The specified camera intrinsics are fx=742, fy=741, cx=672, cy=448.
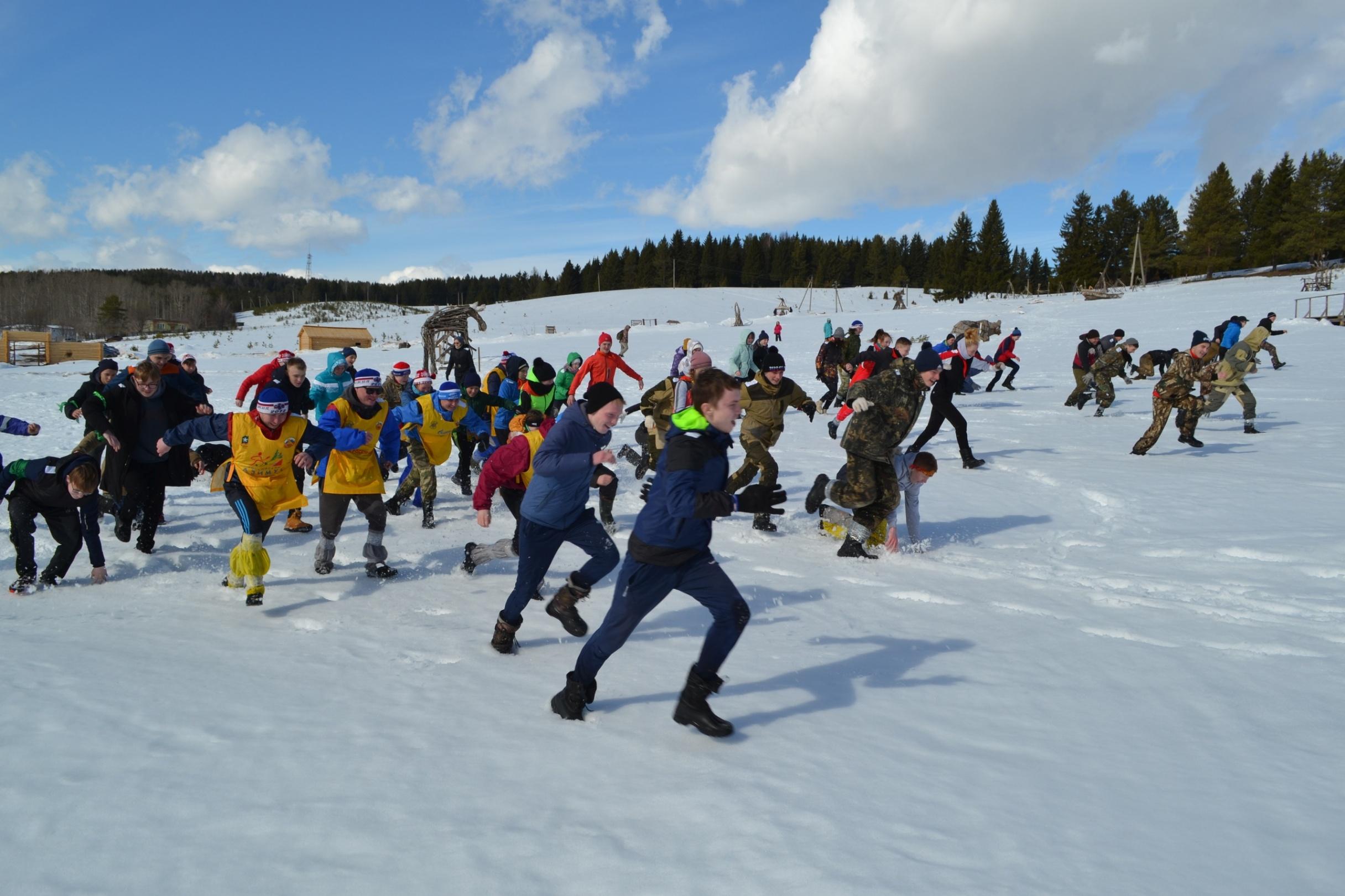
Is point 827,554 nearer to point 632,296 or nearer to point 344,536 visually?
point 344,536

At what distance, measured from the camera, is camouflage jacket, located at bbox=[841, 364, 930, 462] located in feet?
22.4

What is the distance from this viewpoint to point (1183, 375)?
38.0 feet

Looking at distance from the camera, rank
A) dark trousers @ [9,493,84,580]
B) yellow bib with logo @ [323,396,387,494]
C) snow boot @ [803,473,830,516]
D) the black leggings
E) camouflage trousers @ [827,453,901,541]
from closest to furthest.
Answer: dark trousers @ [9,493,84,580]
yellow bib with logo @ [323,396,387,494]
camouflage trousers @ [827,453,901,541]
snow boot @ [803,473,830,516]
the black leggings

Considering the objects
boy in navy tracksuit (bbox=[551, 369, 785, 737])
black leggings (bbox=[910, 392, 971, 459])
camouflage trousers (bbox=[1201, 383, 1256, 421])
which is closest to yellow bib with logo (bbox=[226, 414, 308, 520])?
boy in navy tracksuit (bbox=[551, 369, 785, 737])

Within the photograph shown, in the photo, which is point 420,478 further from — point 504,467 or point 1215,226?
point 1215,226

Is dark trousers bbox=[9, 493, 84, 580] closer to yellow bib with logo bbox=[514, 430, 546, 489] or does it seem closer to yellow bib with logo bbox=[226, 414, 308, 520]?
yellow bib with logo bbox=[226, 414, 308, 520]

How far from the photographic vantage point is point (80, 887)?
2.23m

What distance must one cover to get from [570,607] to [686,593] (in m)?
1.54

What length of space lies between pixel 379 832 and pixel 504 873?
0.52 metres

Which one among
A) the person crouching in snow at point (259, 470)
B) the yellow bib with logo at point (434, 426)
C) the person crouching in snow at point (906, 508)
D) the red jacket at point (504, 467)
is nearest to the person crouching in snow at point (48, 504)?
the person crouching in snow at point (259, 470)

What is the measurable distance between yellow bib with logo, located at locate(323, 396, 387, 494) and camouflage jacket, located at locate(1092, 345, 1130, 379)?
15.5 metres

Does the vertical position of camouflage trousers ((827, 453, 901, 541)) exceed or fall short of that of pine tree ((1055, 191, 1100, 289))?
it falls short

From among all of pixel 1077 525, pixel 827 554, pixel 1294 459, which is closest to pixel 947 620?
pixel 827 554

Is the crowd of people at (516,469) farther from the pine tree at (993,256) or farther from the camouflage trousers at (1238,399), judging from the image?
the pine tree at (993,256)
